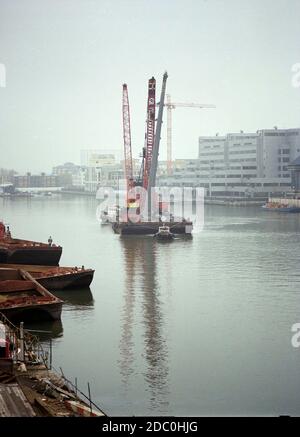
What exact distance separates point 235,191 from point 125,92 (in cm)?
1032

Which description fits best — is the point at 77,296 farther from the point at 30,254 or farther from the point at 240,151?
the point at 240,151

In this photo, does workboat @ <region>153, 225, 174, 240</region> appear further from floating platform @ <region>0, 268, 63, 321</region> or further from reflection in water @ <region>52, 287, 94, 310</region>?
floating platform @ <region>0, 268, 63, 321</region>

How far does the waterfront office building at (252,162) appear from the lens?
2328 centimetres

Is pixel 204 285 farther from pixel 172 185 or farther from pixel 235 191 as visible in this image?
pixel 172 185

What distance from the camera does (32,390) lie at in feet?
8.64

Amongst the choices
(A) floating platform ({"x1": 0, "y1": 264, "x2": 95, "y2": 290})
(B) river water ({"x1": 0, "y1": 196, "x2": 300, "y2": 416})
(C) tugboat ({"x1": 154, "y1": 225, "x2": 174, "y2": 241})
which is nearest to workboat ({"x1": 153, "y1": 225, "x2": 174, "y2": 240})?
(C) tugboat ({"x1": 154, "y1": 225, "x2": 174, "y2": 241})

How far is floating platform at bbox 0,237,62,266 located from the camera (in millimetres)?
7508

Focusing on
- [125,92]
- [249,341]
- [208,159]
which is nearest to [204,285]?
[249,341]

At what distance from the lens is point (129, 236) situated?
11883 millimetres

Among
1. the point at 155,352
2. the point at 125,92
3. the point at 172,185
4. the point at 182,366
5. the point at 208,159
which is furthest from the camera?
the point at 172,185

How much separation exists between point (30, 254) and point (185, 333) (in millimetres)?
3658

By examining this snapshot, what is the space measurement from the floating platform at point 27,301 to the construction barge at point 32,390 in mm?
1116

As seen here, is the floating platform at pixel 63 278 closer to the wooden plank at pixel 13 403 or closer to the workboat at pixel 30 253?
the workboat at pixel 30 253

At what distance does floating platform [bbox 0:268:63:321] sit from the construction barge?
1.12 metres
